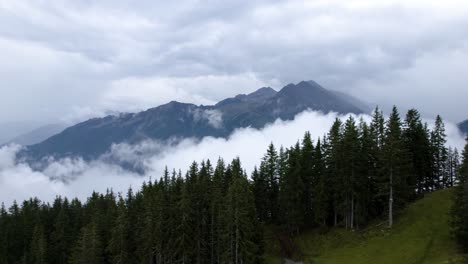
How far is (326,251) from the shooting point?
73.3 m

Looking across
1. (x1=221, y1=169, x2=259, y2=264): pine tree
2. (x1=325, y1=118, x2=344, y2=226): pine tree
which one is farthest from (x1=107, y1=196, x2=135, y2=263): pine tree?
(x1=325, y1=118, x2=344, y2=226): pine tree

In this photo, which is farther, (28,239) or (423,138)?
(28,239)

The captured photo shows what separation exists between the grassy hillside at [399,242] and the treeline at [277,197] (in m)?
3.17

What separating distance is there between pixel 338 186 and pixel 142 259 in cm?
4001

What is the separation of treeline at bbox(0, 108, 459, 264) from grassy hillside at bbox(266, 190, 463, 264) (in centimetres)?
317

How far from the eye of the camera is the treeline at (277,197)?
70.2m

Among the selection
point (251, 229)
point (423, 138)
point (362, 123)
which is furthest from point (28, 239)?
point (423, 138)

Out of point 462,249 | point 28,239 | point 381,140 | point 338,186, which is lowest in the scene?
point 28,239

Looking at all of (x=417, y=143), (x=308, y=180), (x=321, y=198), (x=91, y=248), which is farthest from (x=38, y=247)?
(x=417, y=143)

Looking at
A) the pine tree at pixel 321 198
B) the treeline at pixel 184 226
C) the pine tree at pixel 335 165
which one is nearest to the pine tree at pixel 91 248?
the treeline at pixel 184 226

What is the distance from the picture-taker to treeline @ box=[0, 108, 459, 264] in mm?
70250

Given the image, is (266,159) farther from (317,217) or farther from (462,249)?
(462,249)

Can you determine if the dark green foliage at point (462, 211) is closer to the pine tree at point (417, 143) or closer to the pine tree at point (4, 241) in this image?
the pine tree at point (417, 143)

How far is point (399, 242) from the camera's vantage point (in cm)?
6506
